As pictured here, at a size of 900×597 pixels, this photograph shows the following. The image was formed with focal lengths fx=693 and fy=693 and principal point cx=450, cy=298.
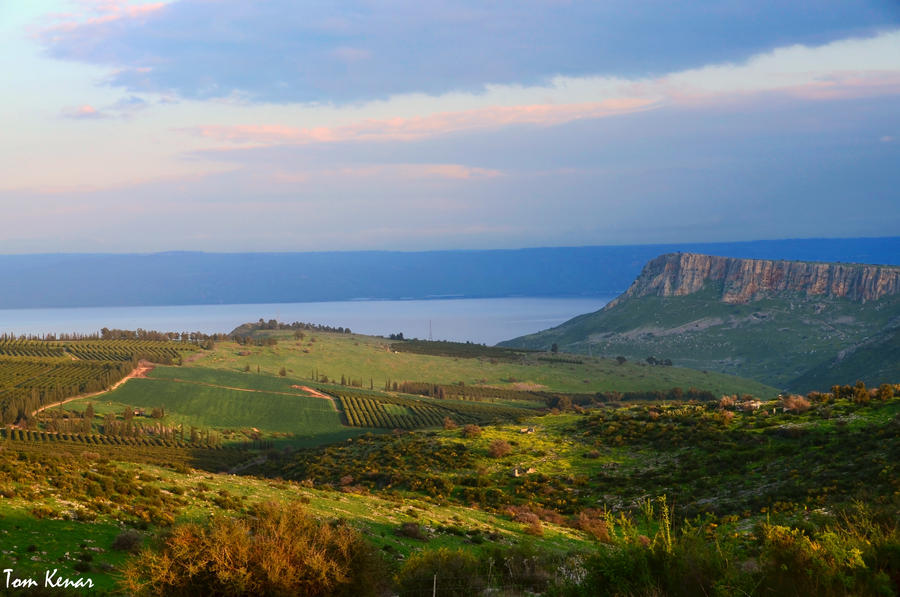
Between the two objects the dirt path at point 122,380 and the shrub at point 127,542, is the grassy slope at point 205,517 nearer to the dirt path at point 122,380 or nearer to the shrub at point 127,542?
the shrub at point 127,542

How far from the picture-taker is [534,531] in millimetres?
24578

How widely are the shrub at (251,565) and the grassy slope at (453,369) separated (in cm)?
13466

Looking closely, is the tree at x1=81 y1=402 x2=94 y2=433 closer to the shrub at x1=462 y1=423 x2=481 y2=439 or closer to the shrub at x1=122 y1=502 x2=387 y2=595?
the shrub at x1=462 y1=423 x2=481 y2=439

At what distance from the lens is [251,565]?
42.6 feet

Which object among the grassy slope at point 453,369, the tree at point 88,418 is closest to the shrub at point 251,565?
the tree at point 88,418

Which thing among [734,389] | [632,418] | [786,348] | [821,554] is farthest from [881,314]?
[821,554]

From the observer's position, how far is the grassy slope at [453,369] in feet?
487

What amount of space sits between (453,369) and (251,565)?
15507cm

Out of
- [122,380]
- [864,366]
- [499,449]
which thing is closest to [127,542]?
[499,449]

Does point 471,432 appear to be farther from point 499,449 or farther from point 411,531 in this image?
point 411,531

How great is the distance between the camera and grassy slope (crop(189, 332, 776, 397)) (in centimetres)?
14838

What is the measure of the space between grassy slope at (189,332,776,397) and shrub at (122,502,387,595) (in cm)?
13466

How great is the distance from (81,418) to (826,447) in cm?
8298

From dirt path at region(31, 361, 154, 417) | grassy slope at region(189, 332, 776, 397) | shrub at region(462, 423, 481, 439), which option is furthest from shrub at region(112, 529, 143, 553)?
grassy slope at region(189, 332, 776, 397)
